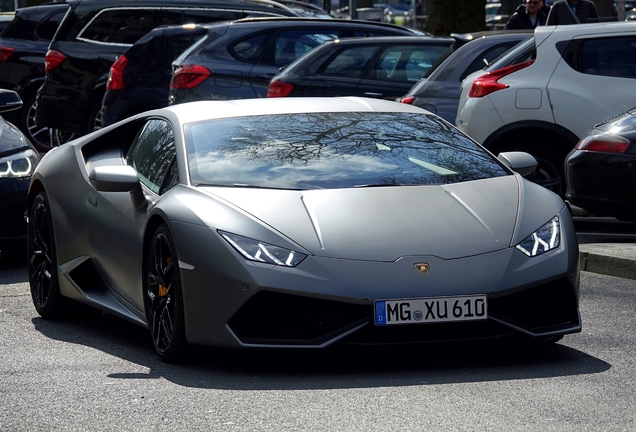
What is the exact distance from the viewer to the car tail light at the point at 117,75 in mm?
15667

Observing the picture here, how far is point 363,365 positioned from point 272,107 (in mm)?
1737

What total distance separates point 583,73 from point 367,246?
5739 millimetres

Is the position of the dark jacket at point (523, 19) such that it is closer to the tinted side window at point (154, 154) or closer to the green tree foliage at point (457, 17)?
the green tree foliage at point (457, 17)

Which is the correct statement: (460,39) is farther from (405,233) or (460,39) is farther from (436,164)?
(405,233)

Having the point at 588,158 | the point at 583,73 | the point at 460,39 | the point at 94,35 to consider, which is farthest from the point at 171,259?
the point at 94,35

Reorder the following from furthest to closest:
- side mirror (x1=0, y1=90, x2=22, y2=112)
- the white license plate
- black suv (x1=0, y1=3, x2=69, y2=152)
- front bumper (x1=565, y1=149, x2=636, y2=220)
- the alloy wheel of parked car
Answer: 1. black suv (x1=0, y1=3, x2=69, y2=152)
2. the alloy wheel of parked car
3. side mirror (x1=0, y1=90, x2=22, y2=112)
4. front bumper (x1=565, y1=149, x2=636, y2=220)
5. the white license plate

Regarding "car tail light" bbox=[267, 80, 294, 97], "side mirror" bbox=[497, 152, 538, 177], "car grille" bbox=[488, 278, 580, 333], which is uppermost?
"side mirror" bbox=[497, 152, 538, 177]

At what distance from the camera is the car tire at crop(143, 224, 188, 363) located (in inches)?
238

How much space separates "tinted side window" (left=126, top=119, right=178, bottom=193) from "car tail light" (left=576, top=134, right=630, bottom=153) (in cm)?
370

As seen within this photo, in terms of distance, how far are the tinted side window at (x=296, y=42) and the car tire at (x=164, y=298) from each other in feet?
29.3

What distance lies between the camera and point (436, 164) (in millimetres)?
6770

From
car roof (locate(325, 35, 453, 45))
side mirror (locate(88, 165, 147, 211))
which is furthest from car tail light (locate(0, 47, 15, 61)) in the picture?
side mirror (locate(88, 165, 147, 211))

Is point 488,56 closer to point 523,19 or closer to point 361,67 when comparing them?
point 361,67

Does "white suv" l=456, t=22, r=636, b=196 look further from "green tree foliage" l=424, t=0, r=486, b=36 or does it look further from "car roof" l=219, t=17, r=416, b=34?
"green tree foliage" l=424, t=0, r=486, b=36
